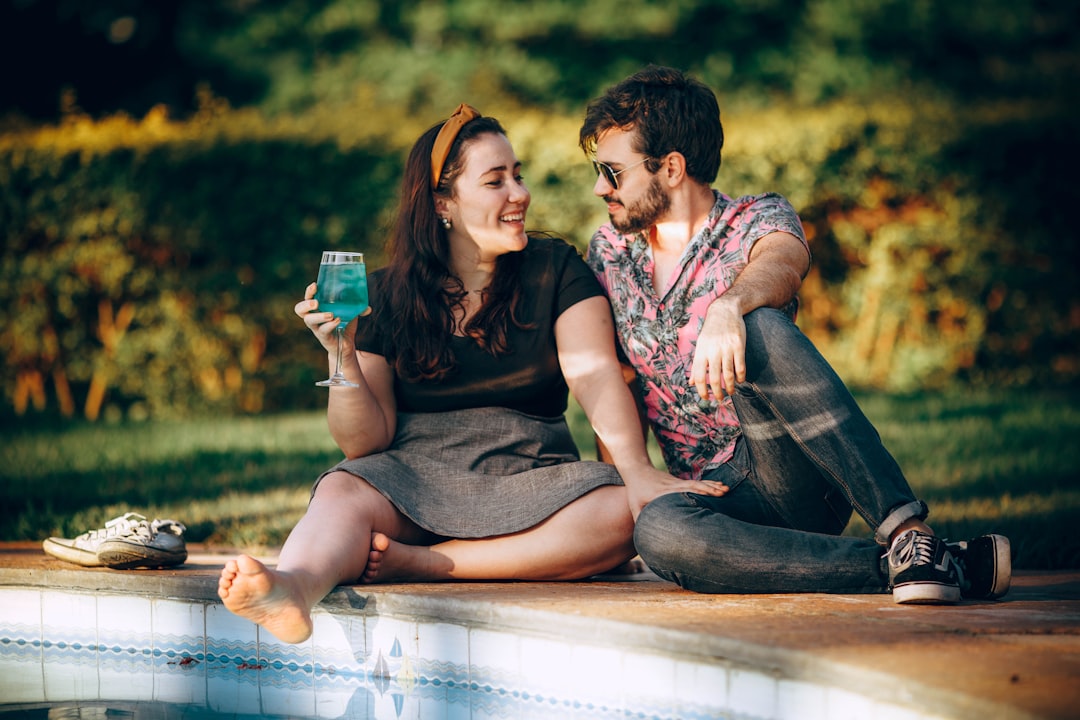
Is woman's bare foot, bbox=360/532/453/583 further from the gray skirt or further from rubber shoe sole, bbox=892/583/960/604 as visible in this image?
rubber shoe sole, bbox=892/583/960/604

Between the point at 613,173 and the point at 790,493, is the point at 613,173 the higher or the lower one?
the higher one

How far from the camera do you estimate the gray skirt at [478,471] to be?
3209 millimetres

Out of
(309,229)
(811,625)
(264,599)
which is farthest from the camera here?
(309,229)

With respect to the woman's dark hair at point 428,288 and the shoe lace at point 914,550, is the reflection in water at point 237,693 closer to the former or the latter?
the shoe lace at point 914,550

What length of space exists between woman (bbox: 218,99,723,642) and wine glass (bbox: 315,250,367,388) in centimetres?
5

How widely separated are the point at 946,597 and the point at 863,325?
19.9 feet

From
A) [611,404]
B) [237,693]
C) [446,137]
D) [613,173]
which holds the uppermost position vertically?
[446,137]

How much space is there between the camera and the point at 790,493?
3.05 m

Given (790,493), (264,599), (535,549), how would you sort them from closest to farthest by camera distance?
1. (264,599)
2. (790,493)
3. (535,549)

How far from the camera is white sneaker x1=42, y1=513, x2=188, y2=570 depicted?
3322 mm

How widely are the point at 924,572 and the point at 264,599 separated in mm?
1477

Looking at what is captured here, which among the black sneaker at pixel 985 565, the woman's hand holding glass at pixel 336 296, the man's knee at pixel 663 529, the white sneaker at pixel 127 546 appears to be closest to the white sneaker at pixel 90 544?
the white sneaker at pixel 127 546

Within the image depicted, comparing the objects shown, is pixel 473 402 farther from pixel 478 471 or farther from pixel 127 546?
pixel 127 546

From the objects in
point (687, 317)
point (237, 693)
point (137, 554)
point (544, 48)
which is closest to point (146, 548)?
point (137, 554)
